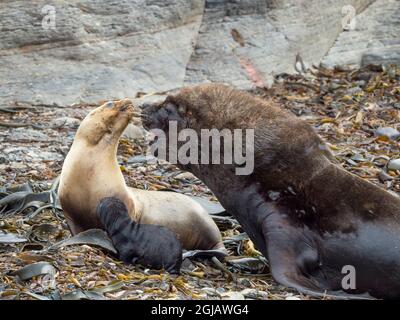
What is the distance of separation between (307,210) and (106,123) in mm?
1739

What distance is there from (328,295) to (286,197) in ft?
2.37

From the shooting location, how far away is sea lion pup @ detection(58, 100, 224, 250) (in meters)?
6.15

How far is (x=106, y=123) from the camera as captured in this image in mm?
6512

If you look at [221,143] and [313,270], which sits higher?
[221,143]

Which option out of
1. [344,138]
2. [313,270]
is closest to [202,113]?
[313,270]

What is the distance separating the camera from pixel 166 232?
5629 mm

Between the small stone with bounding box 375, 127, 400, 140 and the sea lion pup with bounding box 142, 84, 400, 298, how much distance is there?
168 inches

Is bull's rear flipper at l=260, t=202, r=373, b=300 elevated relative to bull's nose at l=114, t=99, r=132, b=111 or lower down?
lower down

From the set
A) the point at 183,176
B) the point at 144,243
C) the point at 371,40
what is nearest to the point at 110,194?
the point at 144,243

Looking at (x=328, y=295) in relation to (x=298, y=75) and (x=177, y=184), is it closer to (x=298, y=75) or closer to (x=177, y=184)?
(x=177, y=184)

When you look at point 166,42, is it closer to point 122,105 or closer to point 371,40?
point 371,40

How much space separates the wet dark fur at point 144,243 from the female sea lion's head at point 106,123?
85cm

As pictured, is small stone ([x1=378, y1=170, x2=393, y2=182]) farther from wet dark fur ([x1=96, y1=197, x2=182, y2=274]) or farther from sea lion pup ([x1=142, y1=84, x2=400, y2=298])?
wet dark fur ([x1=96, y1=197, x2=182, y2=274])

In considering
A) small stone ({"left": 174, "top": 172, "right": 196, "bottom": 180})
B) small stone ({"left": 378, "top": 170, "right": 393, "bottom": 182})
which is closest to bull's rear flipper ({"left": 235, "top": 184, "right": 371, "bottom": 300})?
small stone ({"left": 174, "top": 172, "right": 196, "bottom": 180})
